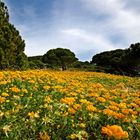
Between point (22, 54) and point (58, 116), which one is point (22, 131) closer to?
point (58, 116)

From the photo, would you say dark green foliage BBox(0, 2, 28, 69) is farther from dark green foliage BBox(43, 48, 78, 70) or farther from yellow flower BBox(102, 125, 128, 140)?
dark green foliage BBox(43, 48, 78, 70)

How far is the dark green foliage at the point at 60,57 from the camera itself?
178ft

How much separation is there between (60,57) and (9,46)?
3463 centimetres

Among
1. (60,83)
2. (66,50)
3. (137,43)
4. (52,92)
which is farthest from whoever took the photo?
(66,50)

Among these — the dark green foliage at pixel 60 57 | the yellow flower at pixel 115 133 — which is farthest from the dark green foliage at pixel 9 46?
the dark green foliage at pixel 60 57

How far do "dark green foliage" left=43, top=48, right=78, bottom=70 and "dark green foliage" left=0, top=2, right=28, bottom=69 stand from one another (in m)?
29.4

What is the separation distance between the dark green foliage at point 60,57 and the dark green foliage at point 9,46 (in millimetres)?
29443

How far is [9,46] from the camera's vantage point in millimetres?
21312

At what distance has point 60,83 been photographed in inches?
463

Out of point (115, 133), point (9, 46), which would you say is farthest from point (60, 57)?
point (115, 133)

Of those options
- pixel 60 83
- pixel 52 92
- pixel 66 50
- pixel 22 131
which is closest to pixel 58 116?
pixel 22 131

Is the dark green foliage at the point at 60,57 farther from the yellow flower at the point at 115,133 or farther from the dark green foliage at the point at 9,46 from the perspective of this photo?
the yellow flower at the point at 115,133

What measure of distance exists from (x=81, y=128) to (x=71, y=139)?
1.83 feet

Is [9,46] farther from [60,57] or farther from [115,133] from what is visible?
[60,57]
